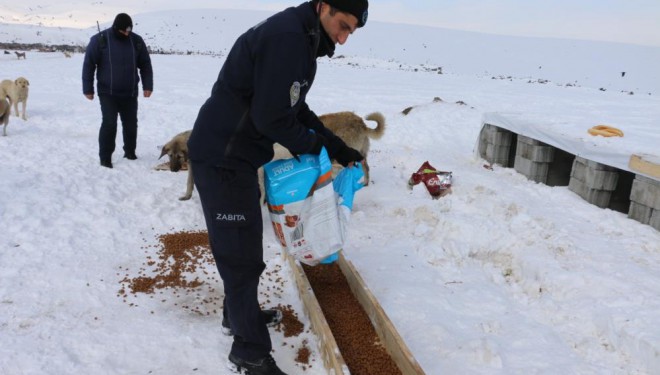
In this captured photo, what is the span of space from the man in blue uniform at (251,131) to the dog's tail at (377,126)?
3817 mm

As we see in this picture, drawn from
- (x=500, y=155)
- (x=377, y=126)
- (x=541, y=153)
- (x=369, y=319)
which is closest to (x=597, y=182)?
(x=541, y=153)

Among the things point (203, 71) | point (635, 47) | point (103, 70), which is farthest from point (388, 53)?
point (103, 70)

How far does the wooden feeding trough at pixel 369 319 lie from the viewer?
7.97ft

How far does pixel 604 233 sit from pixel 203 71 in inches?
692

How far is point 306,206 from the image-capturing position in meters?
2.59

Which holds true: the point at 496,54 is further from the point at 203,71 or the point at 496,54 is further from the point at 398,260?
the point at 398,260

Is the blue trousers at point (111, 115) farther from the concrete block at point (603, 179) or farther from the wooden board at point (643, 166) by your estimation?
the wooden board at point (643, 166)

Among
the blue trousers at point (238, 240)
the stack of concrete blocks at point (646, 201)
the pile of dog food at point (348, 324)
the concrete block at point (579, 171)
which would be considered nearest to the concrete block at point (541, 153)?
the concrete block at point (579, 171)

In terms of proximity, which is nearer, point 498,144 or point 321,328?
point 321,328

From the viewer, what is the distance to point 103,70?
5.84 metres

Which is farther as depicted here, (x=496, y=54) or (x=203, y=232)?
(x=496, y=54)

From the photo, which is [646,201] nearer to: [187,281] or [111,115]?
[187,281]

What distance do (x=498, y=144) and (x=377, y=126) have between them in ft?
8.54

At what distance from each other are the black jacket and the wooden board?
4.00 meters
